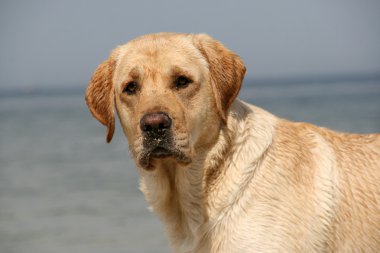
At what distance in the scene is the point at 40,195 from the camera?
1412cm

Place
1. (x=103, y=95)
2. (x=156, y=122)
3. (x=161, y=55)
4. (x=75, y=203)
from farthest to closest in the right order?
(x=75, y=203) < (x=103, y=95) < (x=161, y=55) < (x=156, y=122)

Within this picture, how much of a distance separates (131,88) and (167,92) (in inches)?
12.5

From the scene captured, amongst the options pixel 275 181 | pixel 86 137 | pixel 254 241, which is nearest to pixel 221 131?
pixel 275 181

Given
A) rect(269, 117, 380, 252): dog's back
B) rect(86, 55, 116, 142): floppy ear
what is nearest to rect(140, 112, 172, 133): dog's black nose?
rect(86, 55, 116, 142): floppy ear

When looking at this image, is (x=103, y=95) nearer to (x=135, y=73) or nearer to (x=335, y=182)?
(x=135, y=73)

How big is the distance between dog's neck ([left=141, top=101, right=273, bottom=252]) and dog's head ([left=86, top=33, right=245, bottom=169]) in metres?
0.11

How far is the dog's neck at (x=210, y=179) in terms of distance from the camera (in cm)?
488

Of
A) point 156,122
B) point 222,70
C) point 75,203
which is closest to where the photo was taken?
point 156,122

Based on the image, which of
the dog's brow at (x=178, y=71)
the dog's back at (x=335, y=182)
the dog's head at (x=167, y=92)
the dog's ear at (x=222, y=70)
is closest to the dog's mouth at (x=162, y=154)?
the dog's head at (x=167, y=92)

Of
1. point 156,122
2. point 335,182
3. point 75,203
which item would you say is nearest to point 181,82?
point 156,122

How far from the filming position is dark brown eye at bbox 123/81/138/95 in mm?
Result: 5016

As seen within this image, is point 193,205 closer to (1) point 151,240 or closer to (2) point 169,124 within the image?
(2) point 169,124

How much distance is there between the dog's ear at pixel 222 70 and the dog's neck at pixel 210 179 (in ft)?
0.36

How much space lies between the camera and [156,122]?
4590 mm
